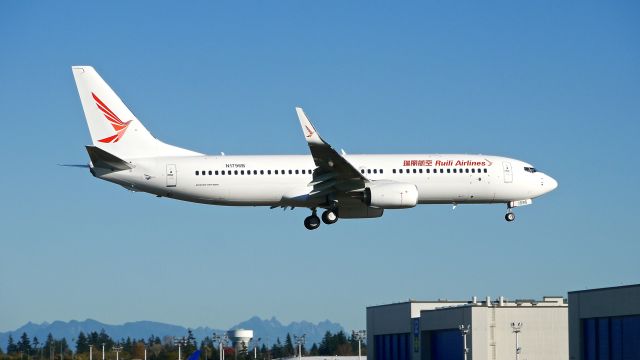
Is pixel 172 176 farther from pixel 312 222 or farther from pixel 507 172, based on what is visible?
pixel 507 172

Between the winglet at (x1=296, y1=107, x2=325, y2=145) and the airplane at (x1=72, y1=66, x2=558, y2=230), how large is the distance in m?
0.09

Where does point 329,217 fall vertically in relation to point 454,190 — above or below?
Result: below

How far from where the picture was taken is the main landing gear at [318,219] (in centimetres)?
8638

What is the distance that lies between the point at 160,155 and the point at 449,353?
44231mm

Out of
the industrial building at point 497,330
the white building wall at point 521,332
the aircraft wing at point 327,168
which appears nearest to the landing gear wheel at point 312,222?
the aircraft wing at point 327,168

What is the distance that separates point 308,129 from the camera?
79.9 meters

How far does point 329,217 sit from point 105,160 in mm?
16166

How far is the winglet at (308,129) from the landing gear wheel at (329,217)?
324 inches

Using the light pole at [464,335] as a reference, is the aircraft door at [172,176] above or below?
above

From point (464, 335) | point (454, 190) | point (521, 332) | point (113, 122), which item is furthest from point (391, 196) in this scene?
point (521, 332)

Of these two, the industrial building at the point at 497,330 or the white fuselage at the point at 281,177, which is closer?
the white fuselage at the point at 281,177

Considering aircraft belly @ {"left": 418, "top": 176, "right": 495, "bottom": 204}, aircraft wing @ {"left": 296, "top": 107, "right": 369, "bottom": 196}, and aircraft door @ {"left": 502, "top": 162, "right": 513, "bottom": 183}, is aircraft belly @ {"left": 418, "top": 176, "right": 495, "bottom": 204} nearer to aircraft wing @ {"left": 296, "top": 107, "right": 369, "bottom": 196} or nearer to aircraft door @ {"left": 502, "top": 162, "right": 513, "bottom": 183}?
aircraft door @ {"left": 502, "top": 162, "right": 513, "bottom": 183}

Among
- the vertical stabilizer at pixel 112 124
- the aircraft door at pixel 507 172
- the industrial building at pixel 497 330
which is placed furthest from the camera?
the industrial building at pixel 497 330

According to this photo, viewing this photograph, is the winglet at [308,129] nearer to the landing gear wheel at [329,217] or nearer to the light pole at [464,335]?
the landing gear wheel at [329,217]
